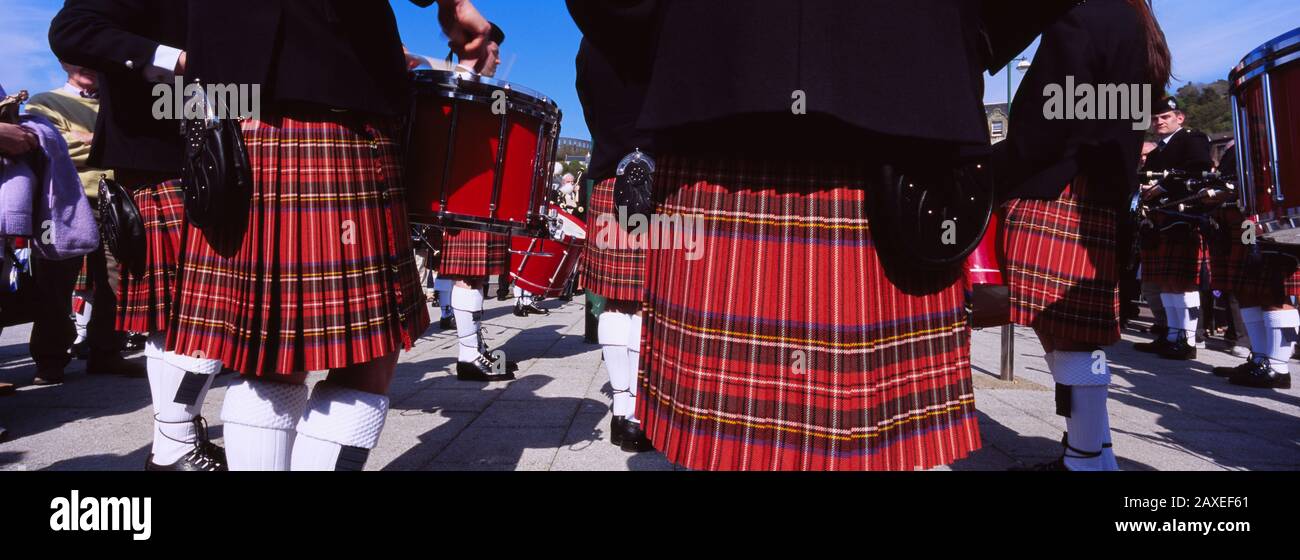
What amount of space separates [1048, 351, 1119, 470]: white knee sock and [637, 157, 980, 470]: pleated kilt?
4.57ft

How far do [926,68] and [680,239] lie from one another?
54cm

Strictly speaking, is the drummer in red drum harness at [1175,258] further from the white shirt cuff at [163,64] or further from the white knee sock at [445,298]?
the white knee sock at [445,298]

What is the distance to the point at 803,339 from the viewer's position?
1.17m

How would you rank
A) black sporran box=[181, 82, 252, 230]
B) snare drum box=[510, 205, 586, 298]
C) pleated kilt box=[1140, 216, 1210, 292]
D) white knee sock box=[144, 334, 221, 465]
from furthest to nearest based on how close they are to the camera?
snare drum box=[510, 205, 586, 298] → pleated kilt box=[1140, 216, 1210, 292] → white knee sock box=[144, 334, 221, 465] → black sporran box=[181, 82, 252, 230]

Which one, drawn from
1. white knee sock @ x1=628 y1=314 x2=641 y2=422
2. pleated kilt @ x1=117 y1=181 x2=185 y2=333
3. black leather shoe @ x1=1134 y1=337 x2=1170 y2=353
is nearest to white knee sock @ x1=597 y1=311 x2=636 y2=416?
white knee sock @ x1=628 y1=314 x2=641 y2=422

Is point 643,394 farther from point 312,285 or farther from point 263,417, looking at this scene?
point 263,417

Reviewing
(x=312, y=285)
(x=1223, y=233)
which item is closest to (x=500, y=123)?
(x=312, y=285)

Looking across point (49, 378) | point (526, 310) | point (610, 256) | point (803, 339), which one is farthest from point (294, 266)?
point (526, 310)

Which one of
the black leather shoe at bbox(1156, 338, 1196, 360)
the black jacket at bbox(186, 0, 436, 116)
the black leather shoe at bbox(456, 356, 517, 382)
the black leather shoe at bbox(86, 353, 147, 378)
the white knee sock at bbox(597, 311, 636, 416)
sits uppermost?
the black jacket at bbox(186, 0, 436, 116)

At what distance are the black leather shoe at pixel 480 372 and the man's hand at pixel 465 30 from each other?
259 cm

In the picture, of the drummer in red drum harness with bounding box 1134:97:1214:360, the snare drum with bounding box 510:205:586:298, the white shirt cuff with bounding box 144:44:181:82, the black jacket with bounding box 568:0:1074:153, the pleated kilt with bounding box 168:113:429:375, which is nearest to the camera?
the black jacket with bounding box 568:0:1074:153

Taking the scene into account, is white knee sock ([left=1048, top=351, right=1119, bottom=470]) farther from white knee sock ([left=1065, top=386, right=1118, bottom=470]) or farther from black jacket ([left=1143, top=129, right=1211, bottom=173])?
black jacket ([left=1143, top=129, right=1211, bottom=173])

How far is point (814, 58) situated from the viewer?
1086 millimetres

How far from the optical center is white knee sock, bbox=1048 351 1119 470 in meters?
2.32
